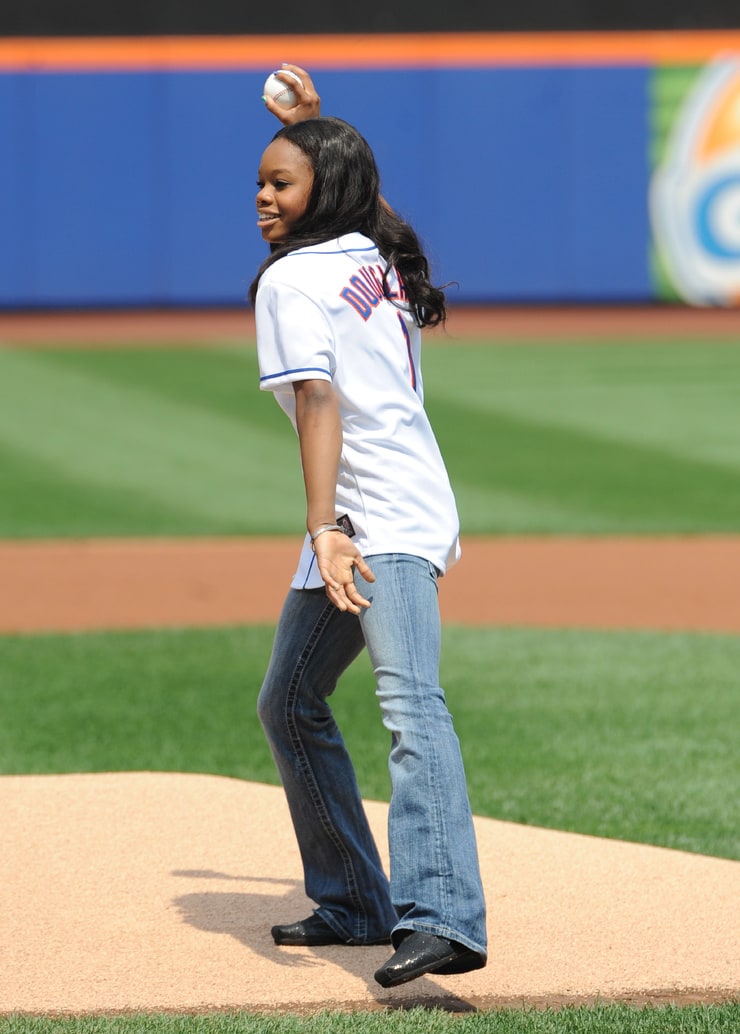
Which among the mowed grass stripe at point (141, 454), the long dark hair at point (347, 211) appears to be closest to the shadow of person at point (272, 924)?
the long dark hair at point (347, 211)

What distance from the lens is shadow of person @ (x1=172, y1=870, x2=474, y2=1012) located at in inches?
145

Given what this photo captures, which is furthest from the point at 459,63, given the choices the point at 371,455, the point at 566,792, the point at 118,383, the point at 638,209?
the point at 371,455

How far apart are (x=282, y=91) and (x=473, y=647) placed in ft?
15.6

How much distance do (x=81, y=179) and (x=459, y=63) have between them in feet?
19.1

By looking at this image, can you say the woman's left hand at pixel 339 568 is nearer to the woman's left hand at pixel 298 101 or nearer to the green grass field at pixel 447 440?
the woman's left hand at pixel 298 101

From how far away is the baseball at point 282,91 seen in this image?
3951 mm

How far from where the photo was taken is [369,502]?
3.55m

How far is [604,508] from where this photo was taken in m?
12.3

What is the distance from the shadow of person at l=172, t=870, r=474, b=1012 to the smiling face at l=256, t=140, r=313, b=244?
1697mm

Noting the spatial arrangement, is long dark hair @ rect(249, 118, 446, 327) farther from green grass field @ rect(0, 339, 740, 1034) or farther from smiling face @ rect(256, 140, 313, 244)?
green grass field @ rect(0, 339, 740, 1034)

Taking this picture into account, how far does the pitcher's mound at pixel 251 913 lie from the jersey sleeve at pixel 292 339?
1375 mm

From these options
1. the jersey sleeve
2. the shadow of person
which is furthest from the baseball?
the shadow of person

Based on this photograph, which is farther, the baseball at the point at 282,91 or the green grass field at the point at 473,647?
the green grass field at the point at 473,647

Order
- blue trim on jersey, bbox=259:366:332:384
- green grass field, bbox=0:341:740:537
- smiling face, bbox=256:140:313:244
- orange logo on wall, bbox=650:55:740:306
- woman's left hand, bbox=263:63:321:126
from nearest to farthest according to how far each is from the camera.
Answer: blue trim on jersey, bbox=259:366:332:384
smiling face, bbox=256:140:313:244
woman's left hand, bbox=263:63:321:126
green grass field, bbox=0:341:740:537
orange logo on wall, bbox=650:55:740:306
